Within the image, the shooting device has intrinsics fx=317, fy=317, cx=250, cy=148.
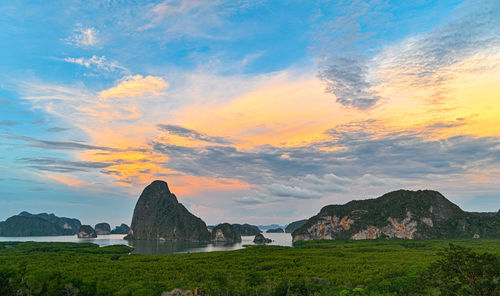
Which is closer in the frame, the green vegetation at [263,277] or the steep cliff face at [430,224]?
the green vegetation at [263,277]

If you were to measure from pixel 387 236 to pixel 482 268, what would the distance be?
576 ft

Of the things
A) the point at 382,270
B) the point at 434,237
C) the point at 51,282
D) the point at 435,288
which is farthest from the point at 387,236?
the point at 51,282

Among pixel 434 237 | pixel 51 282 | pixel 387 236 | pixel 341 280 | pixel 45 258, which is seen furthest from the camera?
pixel 387 236

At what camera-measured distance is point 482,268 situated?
30828 millimetres

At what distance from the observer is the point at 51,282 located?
49.1 m

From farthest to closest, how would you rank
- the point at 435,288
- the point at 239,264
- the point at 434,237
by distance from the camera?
the point at 434,237, the point at 239,264, the point at 435,288

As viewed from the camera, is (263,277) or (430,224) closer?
(263,277)

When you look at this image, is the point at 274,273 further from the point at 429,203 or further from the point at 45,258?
the point at 429,203

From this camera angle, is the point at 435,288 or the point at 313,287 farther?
the point at 313,287

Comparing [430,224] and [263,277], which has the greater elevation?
[430,224]

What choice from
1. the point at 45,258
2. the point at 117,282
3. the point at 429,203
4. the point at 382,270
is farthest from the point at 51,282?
the point at 429,203

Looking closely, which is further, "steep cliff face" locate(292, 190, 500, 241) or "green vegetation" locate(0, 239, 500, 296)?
"steep cliff face" locate(292, 190, 500, 241)

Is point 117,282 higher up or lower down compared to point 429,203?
lower down

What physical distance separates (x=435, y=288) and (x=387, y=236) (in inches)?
6561
